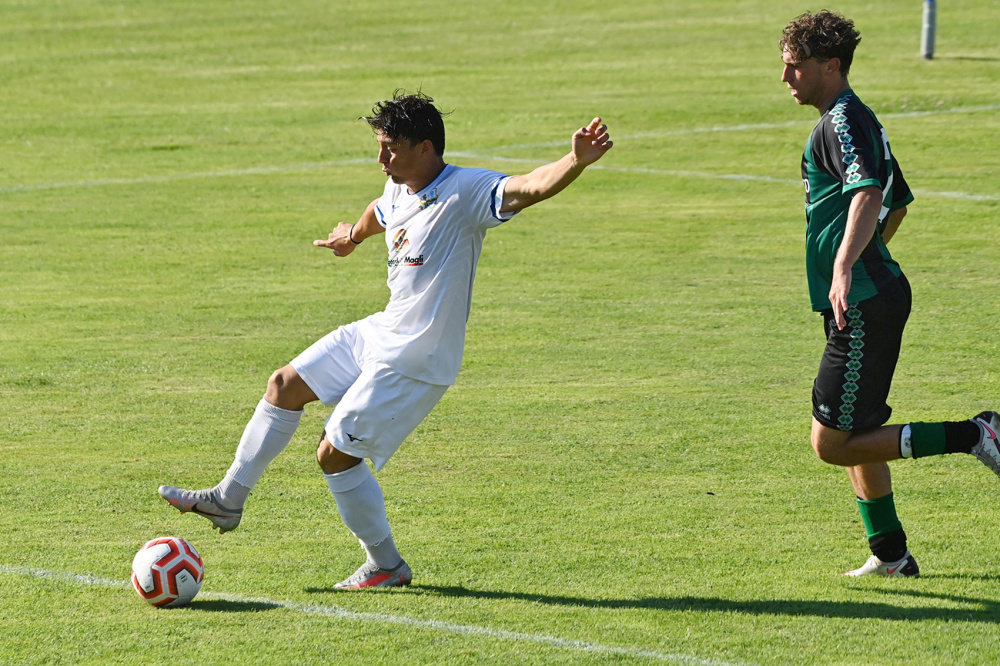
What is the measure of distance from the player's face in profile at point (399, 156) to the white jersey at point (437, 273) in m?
0.13

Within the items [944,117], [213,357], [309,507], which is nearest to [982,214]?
[944,117]

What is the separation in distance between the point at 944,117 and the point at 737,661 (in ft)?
58.9

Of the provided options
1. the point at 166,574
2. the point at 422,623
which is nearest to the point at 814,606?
the point at 422,623

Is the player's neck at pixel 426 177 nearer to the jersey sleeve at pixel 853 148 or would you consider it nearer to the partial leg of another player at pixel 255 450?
the partial leg of another player at pixel 255 450

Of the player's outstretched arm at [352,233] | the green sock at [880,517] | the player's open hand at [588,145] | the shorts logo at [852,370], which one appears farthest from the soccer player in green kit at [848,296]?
the player's outstretched arm at [352,233]

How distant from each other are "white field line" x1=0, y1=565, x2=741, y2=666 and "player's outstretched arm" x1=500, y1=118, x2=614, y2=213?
1.76 metres

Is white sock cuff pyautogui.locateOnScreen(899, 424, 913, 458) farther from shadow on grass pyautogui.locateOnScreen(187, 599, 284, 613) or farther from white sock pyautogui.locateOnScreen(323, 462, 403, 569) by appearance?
shadow on grass pyautogui.locateOnScreen(187, 599, 284, 613)

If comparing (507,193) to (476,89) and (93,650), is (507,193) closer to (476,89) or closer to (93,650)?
(93,650)

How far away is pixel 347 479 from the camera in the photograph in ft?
20.8

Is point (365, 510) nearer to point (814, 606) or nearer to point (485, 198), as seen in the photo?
point (485, 198)

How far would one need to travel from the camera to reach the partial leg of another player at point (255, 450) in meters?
6.57

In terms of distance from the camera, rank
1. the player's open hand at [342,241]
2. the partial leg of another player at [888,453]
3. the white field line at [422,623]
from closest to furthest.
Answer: the white field line at [422,623], the partial leg of another player at [888,453], the player's open hand at [342,241]

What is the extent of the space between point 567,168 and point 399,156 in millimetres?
834

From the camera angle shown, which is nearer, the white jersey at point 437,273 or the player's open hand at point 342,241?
the white jersey at point 437,273
